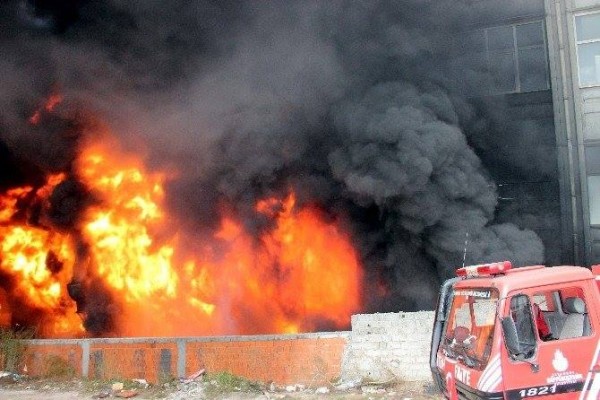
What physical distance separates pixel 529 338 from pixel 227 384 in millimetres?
5662

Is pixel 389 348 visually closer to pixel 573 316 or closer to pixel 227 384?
pixel 227 384

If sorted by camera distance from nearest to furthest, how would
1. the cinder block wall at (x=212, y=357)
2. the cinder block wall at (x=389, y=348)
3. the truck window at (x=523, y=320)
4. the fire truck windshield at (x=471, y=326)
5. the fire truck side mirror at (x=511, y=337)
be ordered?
the fire truck side mirror at (x=511, y=337), the truck window at (x=523, y=320), the fire truck windshield at (x=471, y=326), the cinder block wall at (x=389, y=348), the cinder block wall at (x=212, y=357)

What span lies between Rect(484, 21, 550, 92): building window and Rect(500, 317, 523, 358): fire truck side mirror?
11.1 meters

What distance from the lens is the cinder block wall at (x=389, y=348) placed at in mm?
8352

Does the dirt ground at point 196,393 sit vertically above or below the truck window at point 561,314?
below

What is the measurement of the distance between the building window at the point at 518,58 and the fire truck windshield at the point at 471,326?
10190mm

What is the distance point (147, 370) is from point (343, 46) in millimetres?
9193

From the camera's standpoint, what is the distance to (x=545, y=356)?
435 centimetres

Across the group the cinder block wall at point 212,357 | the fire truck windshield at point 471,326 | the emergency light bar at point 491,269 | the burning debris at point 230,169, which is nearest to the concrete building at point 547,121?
the burning debris at point 230,169

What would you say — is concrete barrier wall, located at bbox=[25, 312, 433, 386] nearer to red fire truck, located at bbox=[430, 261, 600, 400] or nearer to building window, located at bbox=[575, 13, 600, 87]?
red fire truck, located at bbox=[430, 261, 600, 400]

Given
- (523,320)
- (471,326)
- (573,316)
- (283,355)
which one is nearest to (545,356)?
(523,320)

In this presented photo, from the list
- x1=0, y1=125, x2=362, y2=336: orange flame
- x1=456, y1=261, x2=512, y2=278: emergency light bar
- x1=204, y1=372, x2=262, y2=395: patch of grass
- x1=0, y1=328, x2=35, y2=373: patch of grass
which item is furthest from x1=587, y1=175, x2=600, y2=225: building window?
x1=0, y1=328, x2=35, y2=373: patch of grass

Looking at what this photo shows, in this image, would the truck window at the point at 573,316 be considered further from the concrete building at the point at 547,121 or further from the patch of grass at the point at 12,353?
the patch of grass at the point at 12,353

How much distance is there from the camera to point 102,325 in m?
13.0
